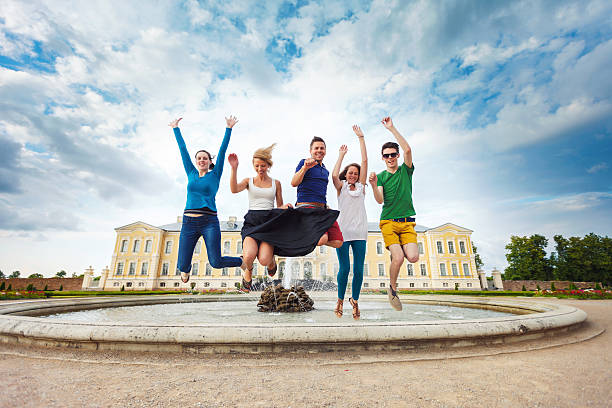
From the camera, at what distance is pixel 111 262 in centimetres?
4344

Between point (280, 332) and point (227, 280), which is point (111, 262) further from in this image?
point (280, 332)

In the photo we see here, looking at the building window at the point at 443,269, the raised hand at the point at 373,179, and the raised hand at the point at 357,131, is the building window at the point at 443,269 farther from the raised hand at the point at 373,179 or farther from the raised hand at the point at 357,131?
the raised hand at the point at 357,131

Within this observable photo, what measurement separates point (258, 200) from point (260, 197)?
0.06 meters

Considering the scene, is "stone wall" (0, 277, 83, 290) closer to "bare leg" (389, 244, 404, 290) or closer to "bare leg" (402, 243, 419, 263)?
"bare leg" (389, 244, 404, 290)

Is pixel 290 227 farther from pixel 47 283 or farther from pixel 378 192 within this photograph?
pixel 47 283

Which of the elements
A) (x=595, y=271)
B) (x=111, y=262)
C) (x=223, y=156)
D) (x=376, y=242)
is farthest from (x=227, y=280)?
(x=595, y=271)

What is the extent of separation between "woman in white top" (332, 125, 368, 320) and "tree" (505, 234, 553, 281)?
57162mm

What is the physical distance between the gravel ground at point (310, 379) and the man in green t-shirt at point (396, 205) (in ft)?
5.14

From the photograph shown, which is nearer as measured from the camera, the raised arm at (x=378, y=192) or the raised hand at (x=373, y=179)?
the raised hand at (x=373, y=179)

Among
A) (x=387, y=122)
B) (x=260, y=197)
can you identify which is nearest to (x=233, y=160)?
Answer: (x=260, y=197)

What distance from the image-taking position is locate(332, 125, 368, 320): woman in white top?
14.9ft

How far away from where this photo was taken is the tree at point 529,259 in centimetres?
4728

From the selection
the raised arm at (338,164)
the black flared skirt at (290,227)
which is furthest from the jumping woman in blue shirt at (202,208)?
the raised arm at (338,164)

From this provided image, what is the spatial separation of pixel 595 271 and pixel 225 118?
66.2m
